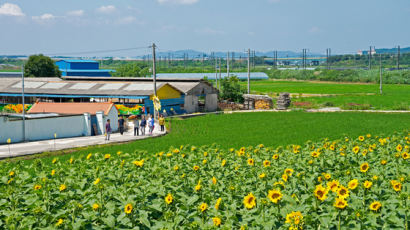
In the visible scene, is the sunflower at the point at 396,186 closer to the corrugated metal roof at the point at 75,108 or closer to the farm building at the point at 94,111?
the farm building at the point at 94,111

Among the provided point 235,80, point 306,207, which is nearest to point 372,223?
point 306,207

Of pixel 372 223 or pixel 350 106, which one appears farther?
pixel 350 106

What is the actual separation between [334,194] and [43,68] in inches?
2409

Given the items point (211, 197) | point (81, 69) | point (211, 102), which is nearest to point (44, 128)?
point (211, 197)

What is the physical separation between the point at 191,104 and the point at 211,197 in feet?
111

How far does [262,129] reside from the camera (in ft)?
90.8

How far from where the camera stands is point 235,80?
1857 inches

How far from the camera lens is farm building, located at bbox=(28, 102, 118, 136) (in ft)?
88.6

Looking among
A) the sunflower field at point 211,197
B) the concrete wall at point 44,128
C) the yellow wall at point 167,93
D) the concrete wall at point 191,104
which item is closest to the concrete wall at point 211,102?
the concrete wall at point 191,104

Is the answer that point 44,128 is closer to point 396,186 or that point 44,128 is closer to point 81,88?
point 81,88

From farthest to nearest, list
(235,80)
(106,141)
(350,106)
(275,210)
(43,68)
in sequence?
(43,68) → (235,80) → (350,106) → (106,141) → (275,210)

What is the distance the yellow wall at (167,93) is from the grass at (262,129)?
3491 millimetres

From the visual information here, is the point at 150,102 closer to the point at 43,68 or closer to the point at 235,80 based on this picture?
the point at 235,80

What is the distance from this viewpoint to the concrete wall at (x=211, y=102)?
42.3 metres
